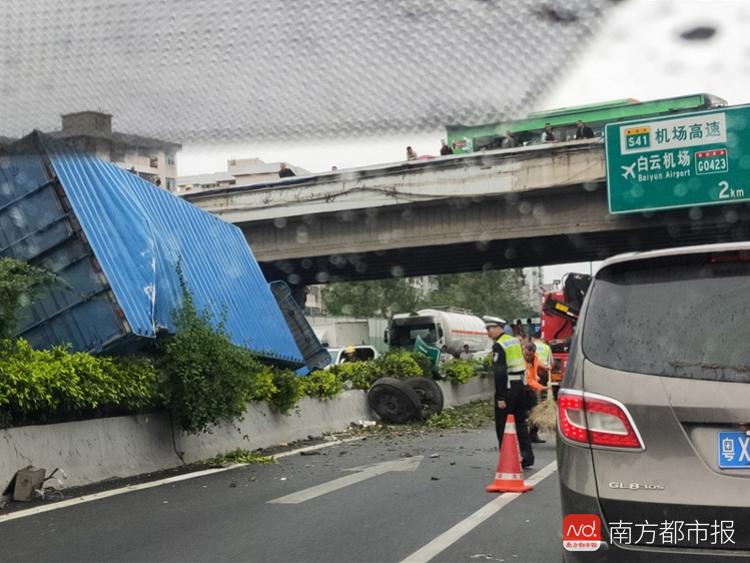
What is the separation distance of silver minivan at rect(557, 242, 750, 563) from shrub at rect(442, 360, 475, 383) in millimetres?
Answer: 20680

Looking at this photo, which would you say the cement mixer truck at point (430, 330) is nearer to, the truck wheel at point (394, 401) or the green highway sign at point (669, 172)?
the green highway sign at point (669, 172)

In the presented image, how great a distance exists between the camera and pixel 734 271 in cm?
435

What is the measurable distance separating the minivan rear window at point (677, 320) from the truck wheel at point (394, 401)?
1434 cm

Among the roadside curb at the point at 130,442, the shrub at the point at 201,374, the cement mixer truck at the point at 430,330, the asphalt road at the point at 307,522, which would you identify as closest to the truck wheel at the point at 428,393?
the roadside curb at the point at 130,442

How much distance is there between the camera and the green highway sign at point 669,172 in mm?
24922

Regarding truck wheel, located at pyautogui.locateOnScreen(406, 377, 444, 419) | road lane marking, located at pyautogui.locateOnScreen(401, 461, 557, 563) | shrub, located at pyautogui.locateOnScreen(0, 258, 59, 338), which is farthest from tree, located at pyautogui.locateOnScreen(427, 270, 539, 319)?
road lane marking, located at pyautogui.locateOnScreen(401, 461, 557, 563)

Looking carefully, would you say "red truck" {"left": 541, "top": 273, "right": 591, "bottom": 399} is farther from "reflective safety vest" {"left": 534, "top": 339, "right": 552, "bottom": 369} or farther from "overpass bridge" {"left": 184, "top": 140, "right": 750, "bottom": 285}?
"reflective safety vest" {"left": 534, "top": 339, "right": 552, "bottom": 369}

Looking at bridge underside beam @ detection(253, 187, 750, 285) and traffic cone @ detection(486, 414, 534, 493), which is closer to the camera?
traffic cone @ detection(486, 414, 534, 493)

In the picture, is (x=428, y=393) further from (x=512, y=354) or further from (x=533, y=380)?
(x=512, y=354)

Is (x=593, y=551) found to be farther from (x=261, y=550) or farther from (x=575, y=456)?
(x=261, y=550)

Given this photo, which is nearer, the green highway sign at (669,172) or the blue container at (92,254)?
the blue container at (92,254)

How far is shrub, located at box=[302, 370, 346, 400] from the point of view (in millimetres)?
16719

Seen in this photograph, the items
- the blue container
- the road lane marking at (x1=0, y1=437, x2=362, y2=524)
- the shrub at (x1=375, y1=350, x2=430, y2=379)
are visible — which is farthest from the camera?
the shrub at (x1=375, y1=350, x2=430, y2=379)

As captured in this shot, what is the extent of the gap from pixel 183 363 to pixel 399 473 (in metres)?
3.03
